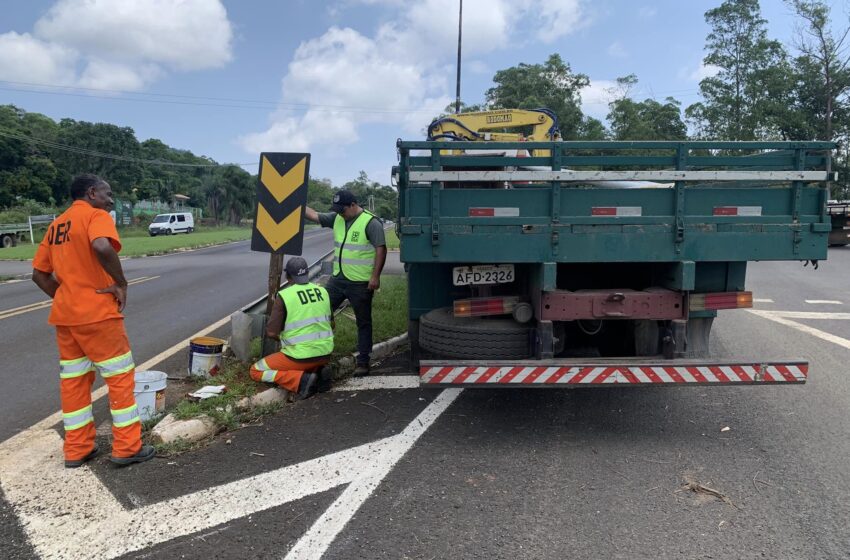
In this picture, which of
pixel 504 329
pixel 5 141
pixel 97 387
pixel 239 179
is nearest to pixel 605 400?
pixel 504 329

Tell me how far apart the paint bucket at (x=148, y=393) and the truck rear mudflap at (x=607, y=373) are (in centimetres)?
213

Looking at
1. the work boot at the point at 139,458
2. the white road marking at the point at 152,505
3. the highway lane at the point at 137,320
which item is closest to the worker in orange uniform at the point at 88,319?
the work boot at the point at 139,458

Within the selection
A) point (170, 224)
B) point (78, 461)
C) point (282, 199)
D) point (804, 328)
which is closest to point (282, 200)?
point (282, 199)

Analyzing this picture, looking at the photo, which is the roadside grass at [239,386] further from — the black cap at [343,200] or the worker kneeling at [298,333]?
the black cap at [343,200]

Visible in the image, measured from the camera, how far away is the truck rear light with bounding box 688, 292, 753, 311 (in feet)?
14.4

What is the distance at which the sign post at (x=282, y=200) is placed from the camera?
5.47m

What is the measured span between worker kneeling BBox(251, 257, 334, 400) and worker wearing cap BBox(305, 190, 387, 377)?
0.56 meters

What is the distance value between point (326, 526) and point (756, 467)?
2.73 meters

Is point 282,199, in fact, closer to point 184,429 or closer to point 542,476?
point 184,429

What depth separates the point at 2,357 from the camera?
6820 millimetres

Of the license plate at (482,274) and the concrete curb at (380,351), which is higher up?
the license plate at (482,274)

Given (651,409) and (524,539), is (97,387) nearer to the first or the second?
(524,539)

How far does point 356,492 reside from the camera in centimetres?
342

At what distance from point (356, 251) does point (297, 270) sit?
2.33 ft
